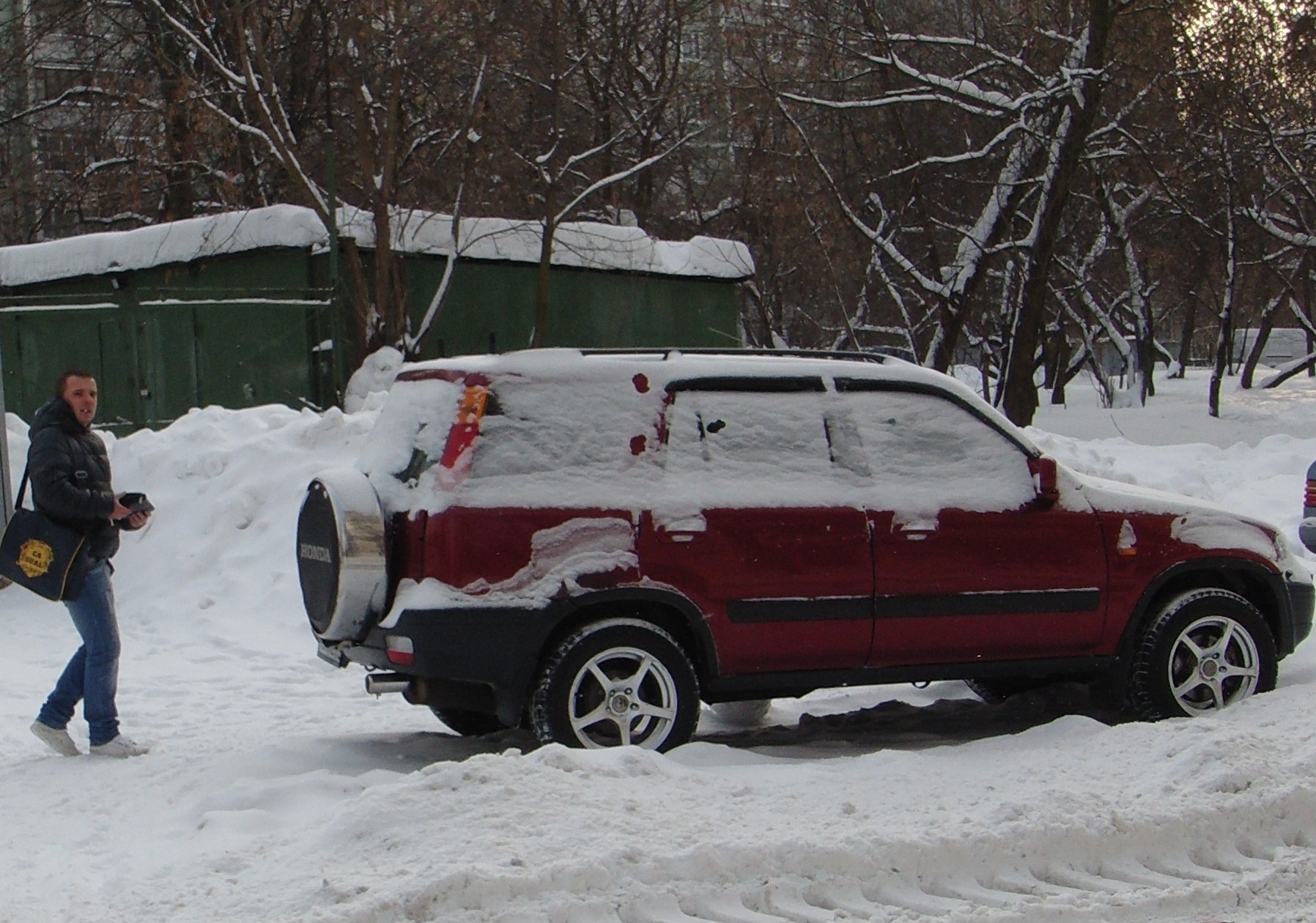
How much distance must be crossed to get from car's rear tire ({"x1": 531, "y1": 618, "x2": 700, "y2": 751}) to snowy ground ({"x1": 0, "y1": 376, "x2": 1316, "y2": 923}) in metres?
0.18

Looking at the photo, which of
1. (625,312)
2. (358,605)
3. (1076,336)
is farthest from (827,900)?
(1076,336)

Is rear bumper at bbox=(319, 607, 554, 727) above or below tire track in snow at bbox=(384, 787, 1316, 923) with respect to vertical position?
above

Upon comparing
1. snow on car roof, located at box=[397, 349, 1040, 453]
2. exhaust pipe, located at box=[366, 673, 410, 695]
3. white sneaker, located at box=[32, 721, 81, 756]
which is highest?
snow on car roof, located at box=[397, 349, 1040, 453]

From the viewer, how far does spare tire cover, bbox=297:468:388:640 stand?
5.99 m

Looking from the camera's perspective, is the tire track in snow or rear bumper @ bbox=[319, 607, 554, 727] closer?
the tire track in snow

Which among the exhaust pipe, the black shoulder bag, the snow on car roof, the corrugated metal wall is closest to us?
the exhaust pipe

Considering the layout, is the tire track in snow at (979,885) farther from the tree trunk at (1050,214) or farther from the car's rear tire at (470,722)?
the tree trunk at (1050,214)

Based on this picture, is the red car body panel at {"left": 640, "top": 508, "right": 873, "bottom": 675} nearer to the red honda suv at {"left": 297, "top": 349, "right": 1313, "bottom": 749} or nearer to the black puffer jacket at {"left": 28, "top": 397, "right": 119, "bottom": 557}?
the red honda suv at {"left": 297, "top": 349, "right": 1313, "bottom": 749}

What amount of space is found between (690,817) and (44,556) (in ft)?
10.2

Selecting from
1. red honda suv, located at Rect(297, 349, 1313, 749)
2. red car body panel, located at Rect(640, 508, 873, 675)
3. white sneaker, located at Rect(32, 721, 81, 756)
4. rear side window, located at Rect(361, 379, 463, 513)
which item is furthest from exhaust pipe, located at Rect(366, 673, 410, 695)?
white sneaker, located at Rect(32, 721, 81, 756)

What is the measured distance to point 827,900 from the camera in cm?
451

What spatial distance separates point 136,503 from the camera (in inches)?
265

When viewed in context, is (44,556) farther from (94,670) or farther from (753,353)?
(753,353)

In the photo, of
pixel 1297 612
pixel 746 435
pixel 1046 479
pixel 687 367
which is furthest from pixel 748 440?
pixel 1297 612
